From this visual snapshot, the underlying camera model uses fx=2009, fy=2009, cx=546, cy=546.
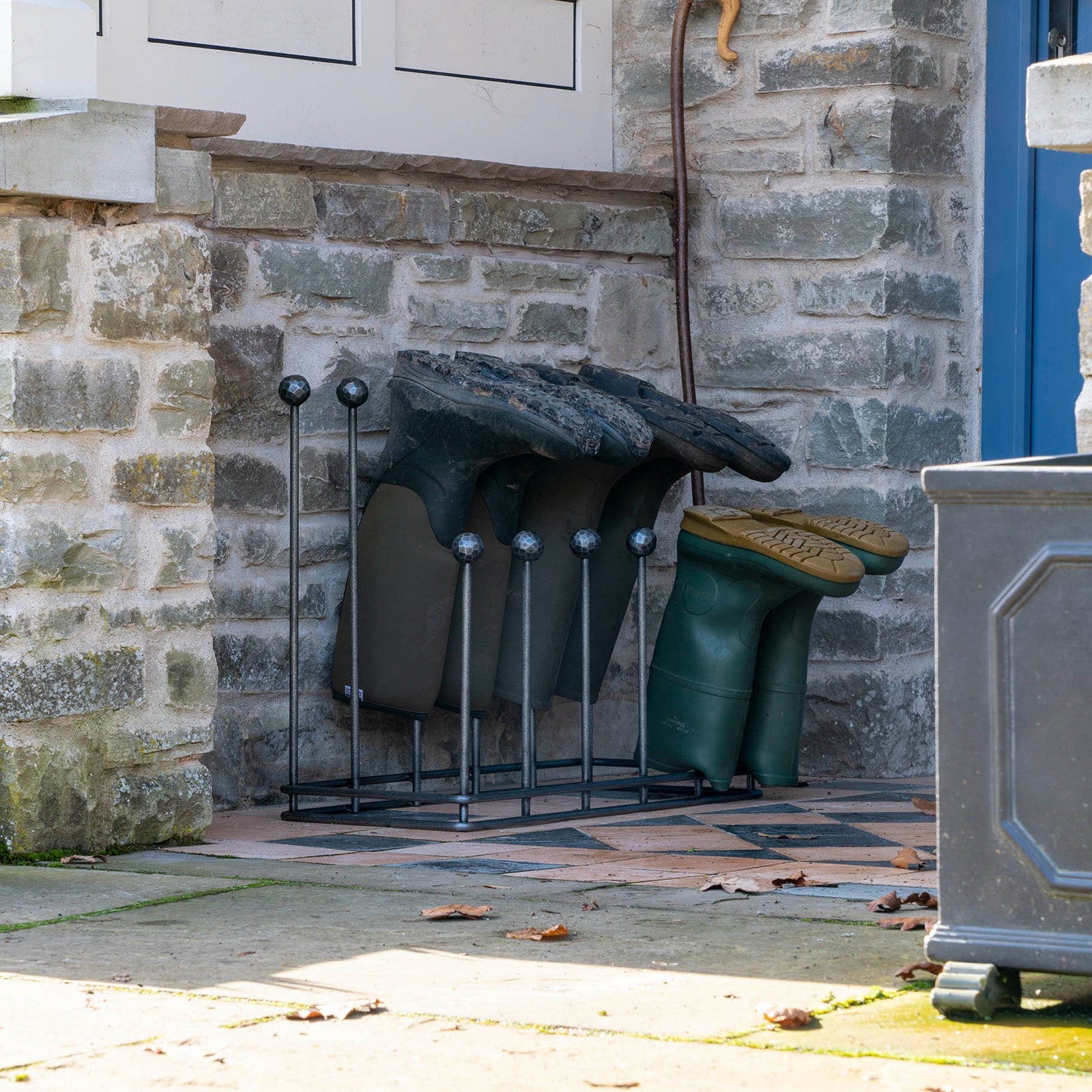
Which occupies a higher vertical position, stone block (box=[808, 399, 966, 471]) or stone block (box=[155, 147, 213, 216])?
stone block (box=[155, 147, 213, 216])

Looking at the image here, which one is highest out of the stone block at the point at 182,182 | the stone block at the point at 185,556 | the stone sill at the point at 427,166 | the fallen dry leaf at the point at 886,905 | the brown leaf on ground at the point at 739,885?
the stone sill at the point at 427,166

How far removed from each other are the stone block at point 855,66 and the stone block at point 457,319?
43.3 inches

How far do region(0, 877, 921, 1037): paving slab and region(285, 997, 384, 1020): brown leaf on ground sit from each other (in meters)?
0.05

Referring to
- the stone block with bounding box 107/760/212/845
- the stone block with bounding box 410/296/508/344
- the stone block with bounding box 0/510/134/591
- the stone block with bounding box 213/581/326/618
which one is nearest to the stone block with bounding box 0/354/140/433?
the stone block with bounding box 0/510/134/591

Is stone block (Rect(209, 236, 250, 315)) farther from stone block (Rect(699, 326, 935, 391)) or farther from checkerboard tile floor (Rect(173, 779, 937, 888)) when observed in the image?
stone block (Rect(699, 326, 935, 391))

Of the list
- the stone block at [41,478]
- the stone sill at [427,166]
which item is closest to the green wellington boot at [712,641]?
Result: the stone sill at [427,166]

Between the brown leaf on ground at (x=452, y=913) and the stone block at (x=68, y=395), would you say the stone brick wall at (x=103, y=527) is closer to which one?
the stone block at (x=68, y=395)

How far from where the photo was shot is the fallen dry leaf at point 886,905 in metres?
3.50

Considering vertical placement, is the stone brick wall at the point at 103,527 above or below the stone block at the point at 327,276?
below

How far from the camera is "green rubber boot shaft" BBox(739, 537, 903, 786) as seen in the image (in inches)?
205

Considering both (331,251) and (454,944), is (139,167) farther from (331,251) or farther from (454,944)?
(454,944)

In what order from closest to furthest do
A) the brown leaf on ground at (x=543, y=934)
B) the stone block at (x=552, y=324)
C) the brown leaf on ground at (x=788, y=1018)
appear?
the brown leaf on ground at (x=788, y=1018)
the brown leaf on ground at (x=543, y=934)
the stone block at (x=552, y=324)

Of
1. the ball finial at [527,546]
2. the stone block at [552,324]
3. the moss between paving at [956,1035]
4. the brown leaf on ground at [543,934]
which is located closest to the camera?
the moss between paving at [956,1035]

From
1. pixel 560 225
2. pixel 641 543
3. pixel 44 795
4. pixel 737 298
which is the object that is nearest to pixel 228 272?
pixel 560 225
